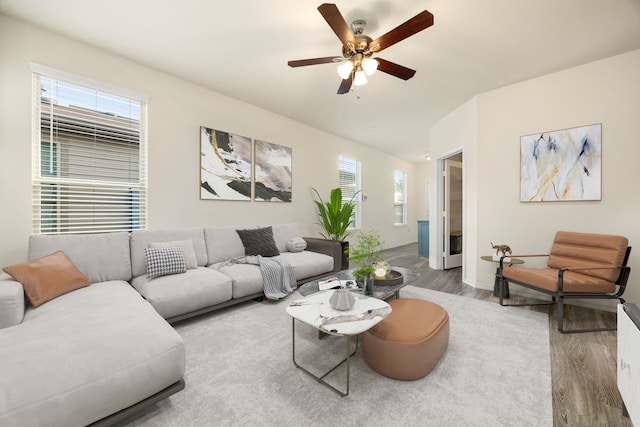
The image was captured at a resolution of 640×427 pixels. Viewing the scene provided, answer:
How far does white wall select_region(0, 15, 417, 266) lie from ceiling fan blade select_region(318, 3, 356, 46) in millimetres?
2372

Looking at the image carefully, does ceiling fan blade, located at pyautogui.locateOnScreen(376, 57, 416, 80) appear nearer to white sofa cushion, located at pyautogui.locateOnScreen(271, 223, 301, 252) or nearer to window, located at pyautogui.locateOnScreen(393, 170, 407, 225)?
white sofa cushion, located at pyautogui.locateOnScreen(271, 223, 301, 252)

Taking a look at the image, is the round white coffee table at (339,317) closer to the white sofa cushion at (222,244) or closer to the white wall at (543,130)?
the white sofa cushion at (222,244)

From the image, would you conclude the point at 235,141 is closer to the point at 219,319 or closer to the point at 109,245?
the point at 109,245

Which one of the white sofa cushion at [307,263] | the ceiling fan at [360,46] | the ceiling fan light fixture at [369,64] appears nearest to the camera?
the ceiling fan at [360,46]

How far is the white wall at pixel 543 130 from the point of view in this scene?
275 cm

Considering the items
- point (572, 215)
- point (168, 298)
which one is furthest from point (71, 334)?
point (572, 215)

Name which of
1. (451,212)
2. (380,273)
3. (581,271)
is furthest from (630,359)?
(451,212)

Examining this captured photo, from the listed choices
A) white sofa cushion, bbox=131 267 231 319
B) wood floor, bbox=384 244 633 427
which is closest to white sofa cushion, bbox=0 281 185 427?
white sofa cushion, bbox=131 267 231 319

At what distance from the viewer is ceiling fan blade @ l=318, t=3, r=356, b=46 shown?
5.37ft

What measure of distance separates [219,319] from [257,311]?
392mm

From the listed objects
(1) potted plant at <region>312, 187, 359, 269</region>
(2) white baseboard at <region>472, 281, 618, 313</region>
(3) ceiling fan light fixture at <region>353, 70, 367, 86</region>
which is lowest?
(2) white baseboard at <region>472, 281, 618, 313</region>

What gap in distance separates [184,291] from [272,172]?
8.16 feet

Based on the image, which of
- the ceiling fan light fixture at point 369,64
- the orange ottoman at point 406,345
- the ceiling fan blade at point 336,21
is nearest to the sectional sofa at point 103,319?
the orange ottoman at point 406,345

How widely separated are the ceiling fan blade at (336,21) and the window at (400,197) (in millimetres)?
5844
